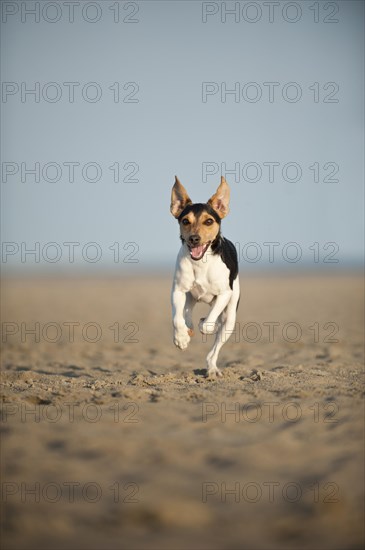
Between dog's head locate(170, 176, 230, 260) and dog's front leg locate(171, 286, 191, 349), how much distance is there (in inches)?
22.6

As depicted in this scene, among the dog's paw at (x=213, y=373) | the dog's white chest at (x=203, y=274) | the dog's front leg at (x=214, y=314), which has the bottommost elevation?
the dog's paw at (x=213, y=373)

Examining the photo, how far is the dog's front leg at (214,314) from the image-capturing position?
664 cm

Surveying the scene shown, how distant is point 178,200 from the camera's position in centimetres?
707

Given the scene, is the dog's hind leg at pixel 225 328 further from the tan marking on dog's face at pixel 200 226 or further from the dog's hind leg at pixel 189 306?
the tan marking on dog's face at pixel 200 226

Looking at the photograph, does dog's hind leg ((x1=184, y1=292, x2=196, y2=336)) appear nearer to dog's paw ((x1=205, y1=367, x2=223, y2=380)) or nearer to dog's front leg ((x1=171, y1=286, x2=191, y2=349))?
dog's front leg ((x1=171, y1=286, x2=191, y2=349))

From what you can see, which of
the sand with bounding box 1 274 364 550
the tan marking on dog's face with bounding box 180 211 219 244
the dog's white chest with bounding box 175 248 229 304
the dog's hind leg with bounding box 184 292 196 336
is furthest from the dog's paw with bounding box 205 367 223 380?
the tan marking on dog's face with bounding box 180 211 219 244

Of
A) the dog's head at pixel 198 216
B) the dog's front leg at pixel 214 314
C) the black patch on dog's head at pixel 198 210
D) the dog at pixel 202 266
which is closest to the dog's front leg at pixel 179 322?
the dog at pixel 202 266

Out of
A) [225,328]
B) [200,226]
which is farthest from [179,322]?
[200,226]

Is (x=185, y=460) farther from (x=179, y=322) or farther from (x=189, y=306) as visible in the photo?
(x=189, y=306)

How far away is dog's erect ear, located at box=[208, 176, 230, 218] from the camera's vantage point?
23.1 feet

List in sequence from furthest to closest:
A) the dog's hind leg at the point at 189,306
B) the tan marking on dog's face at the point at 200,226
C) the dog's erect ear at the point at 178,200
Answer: the dog's hind leg at the point at 189,306 < the dog's erect ear at the point at 178,200 < the tan marking on dog's face at the point at 200,226

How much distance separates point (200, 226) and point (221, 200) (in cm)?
75

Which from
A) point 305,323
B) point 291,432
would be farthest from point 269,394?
point 305,323

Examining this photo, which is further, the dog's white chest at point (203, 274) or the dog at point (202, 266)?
the dog's white chest at point (203, 274)
